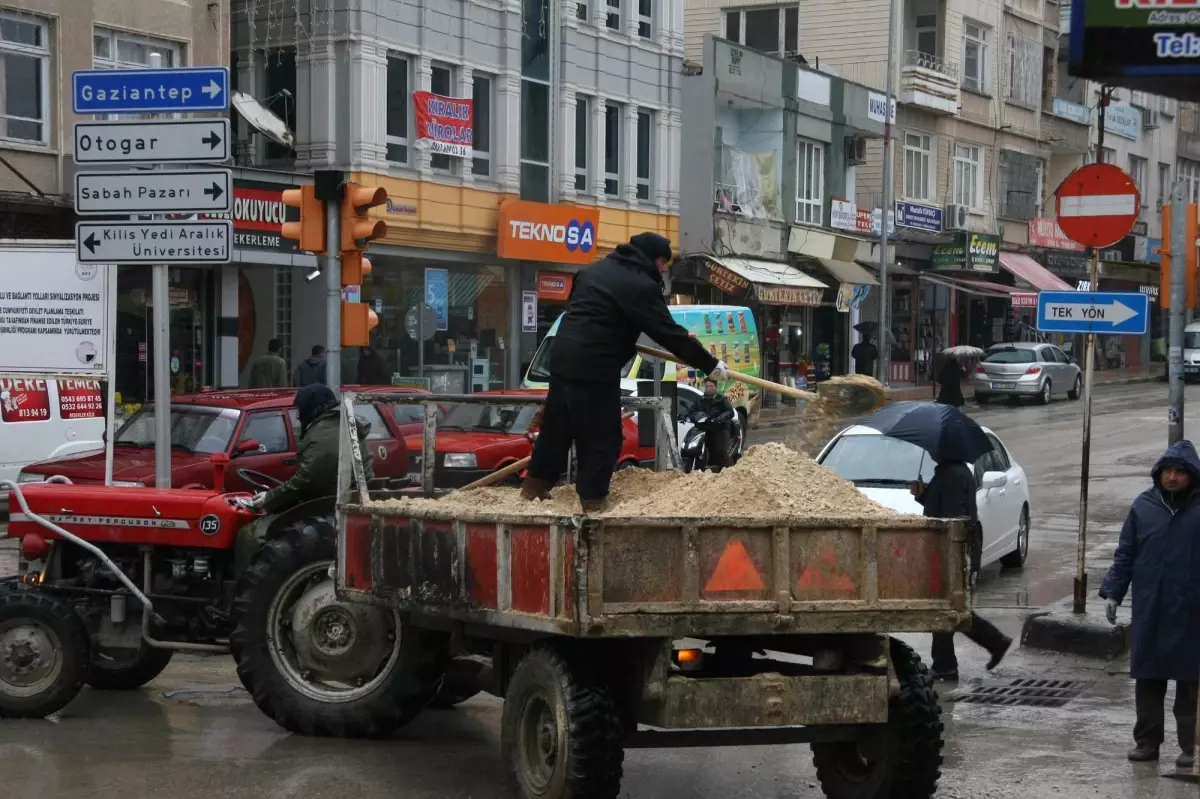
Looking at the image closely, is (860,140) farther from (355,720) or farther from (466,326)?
(355,720)

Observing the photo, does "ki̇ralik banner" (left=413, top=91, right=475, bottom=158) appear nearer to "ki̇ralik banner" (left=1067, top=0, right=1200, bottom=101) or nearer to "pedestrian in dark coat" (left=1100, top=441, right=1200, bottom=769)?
"pedestrian in dark coat" (left=1100, top=441, right=1200, bottom=769)

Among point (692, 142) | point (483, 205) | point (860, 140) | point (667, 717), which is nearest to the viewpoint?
point (667, 717)

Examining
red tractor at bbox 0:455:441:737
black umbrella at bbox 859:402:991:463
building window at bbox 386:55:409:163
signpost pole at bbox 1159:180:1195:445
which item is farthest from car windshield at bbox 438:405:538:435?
building window at bbox 386:55:409:163

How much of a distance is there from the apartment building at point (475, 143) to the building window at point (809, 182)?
19.4ft

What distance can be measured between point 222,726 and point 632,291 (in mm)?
3396

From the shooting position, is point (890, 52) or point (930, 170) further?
point (930, 170)

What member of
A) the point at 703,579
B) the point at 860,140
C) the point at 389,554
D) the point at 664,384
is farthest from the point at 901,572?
the point at 860,140

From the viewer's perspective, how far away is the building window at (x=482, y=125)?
110 ft

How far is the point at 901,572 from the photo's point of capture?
270 inches

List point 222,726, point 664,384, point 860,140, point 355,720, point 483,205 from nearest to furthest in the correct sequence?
point 355,720 → point 222,726 → point 664,384 → point 483,205 → point 860,140

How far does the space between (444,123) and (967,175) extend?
2583cm

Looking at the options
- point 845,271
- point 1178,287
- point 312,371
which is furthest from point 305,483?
point 845,271

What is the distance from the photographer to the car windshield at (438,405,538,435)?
1007cm

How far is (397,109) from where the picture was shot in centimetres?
3153
